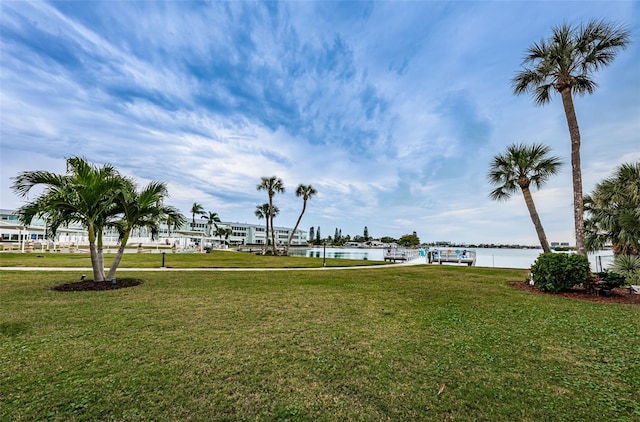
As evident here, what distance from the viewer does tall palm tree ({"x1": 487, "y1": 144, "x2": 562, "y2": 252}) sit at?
1241 centimetres

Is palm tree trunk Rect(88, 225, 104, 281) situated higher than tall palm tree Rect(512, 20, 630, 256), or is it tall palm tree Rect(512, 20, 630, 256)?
tall palm tree Rect(512, 20, 630, 256)

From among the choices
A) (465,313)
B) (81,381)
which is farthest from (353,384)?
(465,313)

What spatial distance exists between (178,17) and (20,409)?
12913 mm

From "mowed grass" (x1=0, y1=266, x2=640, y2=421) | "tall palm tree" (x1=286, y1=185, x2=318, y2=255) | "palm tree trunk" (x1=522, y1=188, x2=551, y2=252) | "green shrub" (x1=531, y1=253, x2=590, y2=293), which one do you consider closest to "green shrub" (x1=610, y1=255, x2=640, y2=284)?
"green shrub" (x1=531, y1=253, x2=590, y2=293)

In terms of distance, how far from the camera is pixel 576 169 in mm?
10117

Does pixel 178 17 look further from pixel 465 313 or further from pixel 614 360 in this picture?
pixel 614 360

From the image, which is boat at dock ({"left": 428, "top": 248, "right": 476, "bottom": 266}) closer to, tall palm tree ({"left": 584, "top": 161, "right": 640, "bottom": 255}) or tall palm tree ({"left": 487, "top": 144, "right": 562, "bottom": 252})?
tall palm tree ({"left": 584, "top": 161, "right": 640, "bottom": 255})

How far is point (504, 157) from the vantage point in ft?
43.9

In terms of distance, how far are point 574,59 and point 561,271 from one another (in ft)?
25.9

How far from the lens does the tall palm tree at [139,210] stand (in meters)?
9.31

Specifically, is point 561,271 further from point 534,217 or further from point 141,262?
point 141,262

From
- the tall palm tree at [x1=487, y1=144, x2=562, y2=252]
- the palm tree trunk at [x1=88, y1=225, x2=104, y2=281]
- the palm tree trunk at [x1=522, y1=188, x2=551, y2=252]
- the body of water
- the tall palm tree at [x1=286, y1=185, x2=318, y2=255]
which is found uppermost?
the tall palm tree at [x1=286, y1=185, x2=318, y2=255]

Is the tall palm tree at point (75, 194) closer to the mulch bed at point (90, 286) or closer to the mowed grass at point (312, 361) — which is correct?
the mulch bed at point (90, 286)

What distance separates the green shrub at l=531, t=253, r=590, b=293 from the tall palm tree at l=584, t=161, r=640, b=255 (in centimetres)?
427
